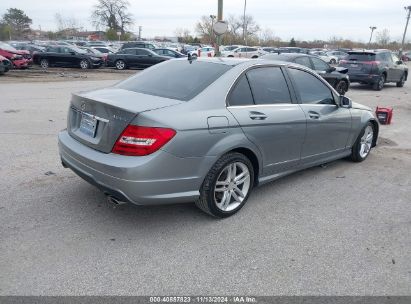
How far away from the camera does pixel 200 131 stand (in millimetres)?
3428

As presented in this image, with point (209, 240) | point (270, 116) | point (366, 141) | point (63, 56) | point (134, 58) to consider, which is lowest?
point (209, 240)

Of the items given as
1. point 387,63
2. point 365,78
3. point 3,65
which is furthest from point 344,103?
point 3,65

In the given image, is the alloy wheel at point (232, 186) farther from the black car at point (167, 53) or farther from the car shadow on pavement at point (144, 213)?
the black car at point (167, 53)

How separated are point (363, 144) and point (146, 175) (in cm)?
413

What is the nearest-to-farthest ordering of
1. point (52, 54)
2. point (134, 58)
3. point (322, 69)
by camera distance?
point (322, 69) < point (52, 54) < point (134, 58)

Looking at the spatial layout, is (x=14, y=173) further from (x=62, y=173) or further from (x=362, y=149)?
(x=362, y=149)

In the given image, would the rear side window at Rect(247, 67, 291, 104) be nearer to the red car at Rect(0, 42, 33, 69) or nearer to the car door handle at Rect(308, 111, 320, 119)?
the car door handle at Rect(308, 111, 320, 119)

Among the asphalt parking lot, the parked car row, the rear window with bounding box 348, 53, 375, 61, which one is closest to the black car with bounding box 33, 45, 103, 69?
the parked car row

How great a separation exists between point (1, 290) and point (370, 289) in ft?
8.95

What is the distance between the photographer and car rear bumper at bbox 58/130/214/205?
3219 mm

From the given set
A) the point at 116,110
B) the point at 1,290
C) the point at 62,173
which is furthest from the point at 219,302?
the point at 62,173

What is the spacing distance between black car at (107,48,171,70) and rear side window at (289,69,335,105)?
1821cm

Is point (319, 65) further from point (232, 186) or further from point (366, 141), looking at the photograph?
point (232, 186)

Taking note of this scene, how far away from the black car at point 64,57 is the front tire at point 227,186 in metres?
21.0
